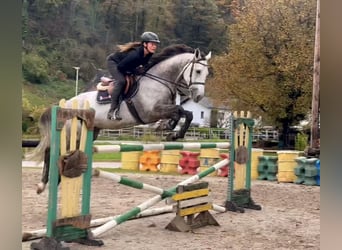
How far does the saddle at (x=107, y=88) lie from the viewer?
220 cm

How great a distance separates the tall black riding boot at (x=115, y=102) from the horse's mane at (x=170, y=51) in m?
0.18

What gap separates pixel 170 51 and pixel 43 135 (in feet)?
2.30

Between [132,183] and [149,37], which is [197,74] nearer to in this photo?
[149,37]

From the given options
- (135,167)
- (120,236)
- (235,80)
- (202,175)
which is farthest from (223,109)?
(120,236)

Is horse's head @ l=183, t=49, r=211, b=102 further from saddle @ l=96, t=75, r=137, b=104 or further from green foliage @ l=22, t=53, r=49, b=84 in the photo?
green foliage @ l=22, t=53, r=49, b=84

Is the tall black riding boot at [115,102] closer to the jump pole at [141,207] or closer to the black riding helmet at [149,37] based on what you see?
the black riding helmet at [149,37]

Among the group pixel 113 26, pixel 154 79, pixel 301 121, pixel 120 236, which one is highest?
pixel 113 26

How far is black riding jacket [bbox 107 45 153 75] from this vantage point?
217 cm

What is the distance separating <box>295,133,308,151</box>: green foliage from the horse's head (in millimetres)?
490

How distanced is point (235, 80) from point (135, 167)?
66 cm

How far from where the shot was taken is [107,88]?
223 cm

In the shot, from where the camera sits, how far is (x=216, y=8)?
7.19 ft
